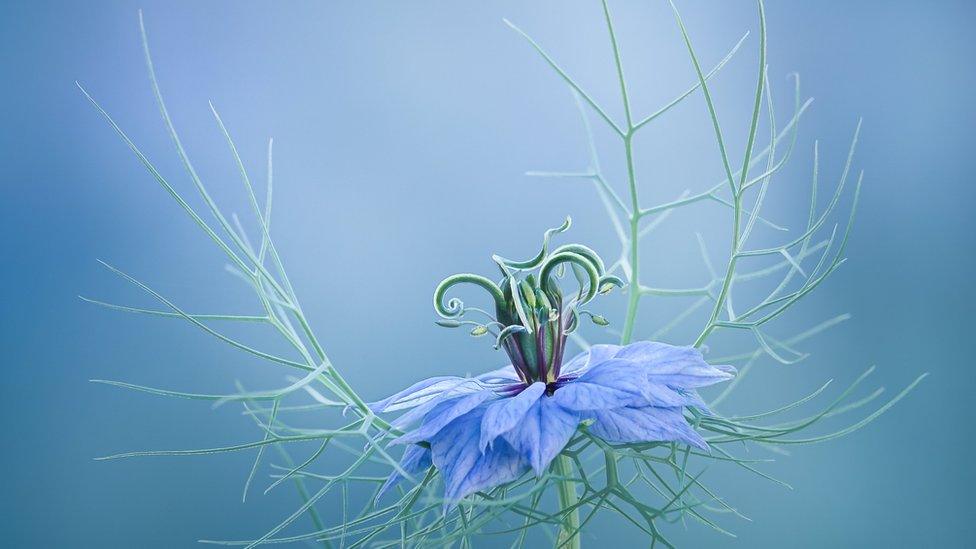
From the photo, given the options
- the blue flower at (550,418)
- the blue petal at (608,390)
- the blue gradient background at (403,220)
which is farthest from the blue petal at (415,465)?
the blue gradient background at (403,220)

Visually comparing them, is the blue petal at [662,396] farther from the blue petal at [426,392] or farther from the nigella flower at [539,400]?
the blue petal at [426,392]

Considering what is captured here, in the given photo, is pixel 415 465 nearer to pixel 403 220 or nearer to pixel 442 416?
pixel 442 416

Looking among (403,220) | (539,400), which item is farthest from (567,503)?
(403,220)

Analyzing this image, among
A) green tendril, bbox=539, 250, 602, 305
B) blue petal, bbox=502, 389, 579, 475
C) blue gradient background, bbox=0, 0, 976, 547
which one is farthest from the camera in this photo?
blue gradient background, bbox=0, 0, 976, 547

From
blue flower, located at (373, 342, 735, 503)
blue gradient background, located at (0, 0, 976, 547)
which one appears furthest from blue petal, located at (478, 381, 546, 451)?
blue gradient background, located at (0, 0, 976, 547)

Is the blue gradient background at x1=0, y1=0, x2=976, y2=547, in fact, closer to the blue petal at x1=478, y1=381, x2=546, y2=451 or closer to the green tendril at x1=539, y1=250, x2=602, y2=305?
the green tendril at x1=539, y1=250, x2=602, y2=305

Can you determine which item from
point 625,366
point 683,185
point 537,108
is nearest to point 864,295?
point 683,185
